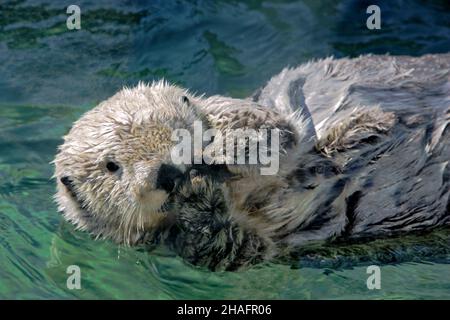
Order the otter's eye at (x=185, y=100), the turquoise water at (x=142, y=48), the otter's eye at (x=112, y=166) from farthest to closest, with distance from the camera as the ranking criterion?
1. the turquoise water at (x=142, y=48)
2. the otter's eye at (x=185, y=100)
3. the otter's eye at (x=112, y=166)

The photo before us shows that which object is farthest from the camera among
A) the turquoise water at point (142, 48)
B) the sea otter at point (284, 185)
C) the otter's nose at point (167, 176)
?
the turquoise water at point (142, 48)

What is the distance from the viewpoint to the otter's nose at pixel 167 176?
12.1ft

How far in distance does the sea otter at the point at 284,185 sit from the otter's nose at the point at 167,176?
25 cm

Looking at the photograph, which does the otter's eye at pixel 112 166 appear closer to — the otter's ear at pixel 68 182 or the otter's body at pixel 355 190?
the otter's ear at pixel 68 182

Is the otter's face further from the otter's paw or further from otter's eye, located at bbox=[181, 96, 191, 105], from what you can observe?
the otter's paw

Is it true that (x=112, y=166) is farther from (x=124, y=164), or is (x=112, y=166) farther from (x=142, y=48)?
(x=142, y=48)

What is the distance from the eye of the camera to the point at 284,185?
421 cm

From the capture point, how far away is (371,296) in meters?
4.13

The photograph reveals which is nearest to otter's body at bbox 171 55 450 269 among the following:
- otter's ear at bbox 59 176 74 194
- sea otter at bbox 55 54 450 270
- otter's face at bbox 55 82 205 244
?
sea otter at bbox 55 54 450 270

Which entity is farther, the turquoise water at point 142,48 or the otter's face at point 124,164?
the turquoise water at point 142,48

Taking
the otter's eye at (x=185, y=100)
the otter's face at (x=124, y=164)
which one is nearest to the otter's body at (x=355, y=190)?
the otter's face at (x=124, y=164)

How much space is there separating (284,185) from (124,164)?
2.84 feet

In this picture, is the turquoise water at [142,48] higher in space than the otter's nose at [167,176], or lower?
higher
